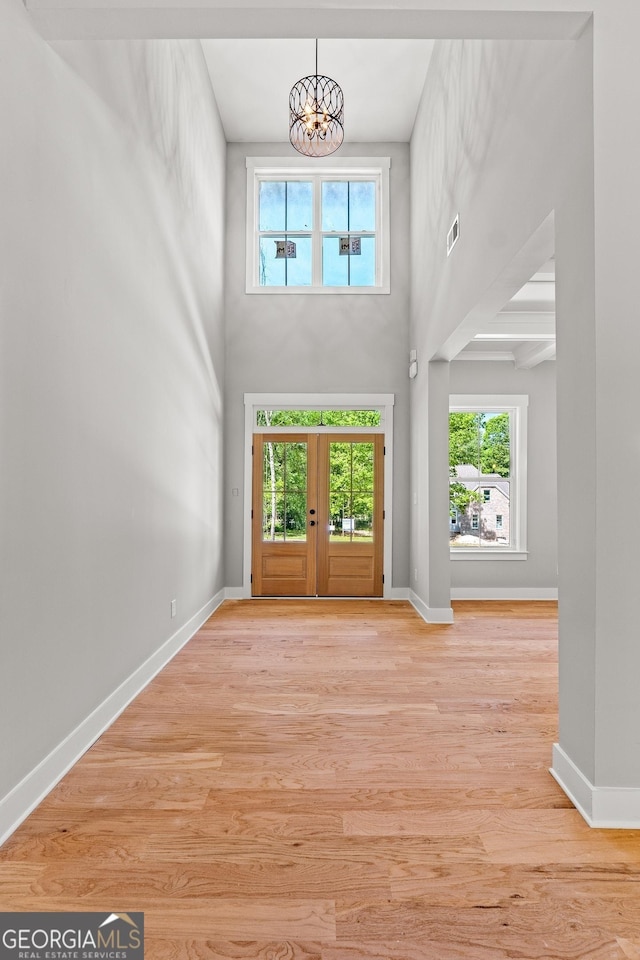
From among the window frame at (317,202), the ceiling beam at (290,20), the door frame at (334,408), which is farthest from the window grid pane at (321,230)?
the ceiling beam at (290,20)

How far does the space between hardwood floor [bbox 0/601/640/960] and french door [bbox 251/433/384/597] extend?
2971mm

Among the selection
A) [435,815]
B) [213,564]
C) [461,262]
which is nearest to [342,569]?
[213,564]

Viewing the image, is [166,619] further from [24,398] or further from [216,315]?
[216,315]

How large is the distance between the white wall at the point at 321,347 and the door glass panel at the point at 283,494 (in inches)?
12.5

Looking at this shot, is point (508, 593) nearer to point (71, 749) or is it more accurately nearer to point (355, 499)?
point (355, 499)

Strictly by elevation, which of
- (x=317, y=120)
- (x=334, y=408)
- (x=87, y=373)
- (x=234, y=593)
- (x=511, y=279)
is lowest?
(x=234, y=593)

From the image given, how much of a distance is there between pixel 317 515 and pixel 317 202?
3.74 meters

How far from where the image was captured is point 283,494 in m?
6.62

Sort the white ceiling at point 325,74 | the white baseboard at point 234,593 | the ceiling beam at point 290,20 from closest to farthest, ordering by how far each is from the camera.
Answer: the ceiling beam at point 290,20, the white ceiling at point 325,74, the white baseboard at point 234,593

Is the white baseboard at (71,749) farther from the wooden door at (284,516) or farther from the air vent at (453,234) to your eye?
the air vent at (453,234)

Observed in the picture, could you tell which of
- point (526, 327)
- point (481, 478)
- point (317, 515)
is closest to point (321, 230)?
point (526, 327)

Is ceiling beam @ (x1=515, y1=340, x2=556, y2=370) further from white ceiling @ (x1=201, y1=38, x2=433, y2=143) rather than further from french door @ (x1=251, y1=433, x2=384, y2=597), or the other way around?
white ceiling @ (x1=201, y1=38, x2=433, y2=143)

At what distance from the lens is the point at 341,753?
2.62 metres

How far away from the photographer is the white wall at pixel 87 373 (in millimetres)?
2057
